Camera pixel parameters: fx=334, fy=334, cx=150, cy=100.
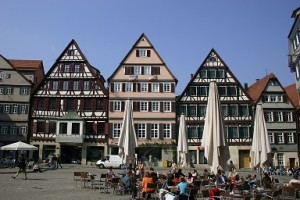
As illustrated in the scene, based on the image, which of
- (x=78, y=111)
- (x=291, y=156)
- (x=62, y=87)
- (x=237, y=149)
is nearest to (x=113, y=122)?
(x=78, y=111)

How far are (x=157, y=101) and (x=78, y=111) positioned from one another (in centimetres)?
1032

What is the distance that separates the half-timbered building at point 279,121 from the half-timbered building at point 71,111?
21.0m

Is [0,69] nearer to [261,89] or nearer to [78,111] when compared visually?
[78,111]

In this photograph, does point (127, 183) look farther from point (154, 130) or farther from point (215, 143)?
point (154, 130)

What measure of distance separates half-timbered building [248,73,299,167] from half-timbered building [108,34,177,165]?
1222 centimetres

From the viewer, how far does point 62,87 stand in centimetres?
4381

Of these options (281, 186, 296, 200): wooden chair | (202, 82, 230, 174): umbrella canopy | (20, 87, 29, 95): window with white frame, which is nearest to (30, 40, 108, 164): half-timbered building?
(20, 87, 29, 95): window with white frame

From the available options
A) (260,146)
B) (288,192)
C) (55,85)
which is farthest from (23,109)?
(288,192)

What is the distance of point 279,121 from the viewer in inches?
1726

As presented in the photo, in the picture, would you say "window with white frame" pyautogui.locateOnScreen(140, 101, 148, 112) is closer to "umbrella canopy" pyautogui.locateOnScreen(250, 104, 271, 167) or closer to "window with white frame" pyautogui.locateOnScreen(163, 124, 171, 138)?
"window with white frame" pyautogui.locateOnScreen(163, 124, 171, 138)

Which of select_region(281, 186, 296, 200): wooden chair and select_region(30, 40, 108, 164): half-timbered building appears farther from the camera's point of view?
select_region(30, 40, 108, 164): half-timbered building

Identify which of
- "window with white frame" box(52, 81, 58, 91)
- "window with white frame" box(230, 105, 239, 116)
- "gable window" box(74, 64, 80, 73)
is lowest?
"window with white frame" box(230, 105, 239, 116)

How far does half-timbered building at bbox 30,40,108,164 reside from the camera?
42562 mm

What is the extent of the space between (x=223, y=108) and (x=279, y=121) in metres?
7.62
